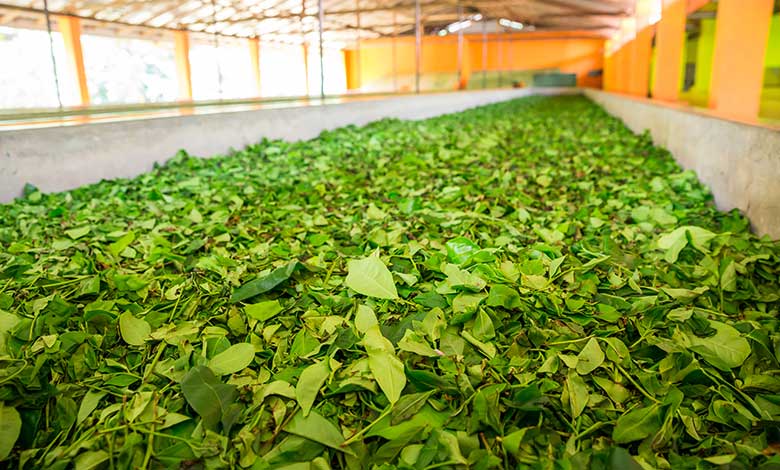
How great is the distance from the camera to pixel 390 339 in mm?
1360

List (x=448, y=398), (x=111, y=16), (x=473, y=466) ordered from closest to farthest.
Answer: (x=473, y=466)
(x=448, y=398)
(x=111, y=16)

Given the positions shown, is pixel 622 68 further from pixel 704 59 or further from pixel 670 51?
pixel 670 51

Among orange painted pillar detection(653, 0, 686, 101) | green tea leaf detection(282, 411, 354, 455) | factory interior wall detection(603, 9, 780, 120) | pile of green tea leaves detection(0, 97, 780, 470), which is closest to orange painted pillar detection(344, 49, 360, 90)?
factory interior wall detection(603, 9, 780, 120)

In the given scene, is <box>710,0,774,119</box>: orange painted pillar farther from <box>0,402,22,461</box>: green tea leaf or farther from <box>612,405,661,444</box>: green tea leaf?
<box>0,402,22,461</box>: green tea leaf

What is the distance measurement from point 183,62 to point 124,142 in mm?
12723

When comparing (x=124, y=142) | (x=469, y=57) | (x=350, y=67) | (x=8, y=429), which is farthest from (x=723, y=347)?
(x=469, y=57)

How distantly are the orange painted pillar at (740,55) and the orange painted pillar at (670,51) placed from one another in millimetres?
3053

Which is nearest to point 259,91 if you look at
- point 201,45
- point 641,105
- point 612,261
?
point 201,45

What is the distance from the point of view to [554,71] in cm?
2453

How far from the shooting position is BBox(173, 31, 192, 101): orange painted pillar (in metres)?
13.7

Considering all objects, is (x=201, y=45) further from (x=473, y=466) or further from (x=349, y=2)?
(x=473, y=466)

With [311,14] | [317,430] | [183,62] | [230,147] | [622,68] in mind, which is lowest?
[317,430]

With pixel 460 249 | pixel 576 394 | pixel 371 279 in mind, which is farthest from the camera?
pixel 460 249

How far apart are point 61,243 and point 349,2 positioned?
16593 millimetres
